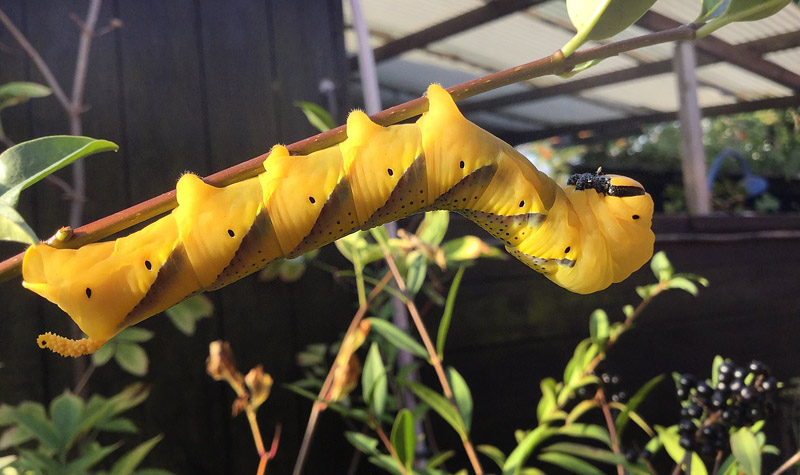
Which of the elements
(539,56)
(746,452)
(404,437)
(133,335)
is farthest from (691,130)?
(133,335)

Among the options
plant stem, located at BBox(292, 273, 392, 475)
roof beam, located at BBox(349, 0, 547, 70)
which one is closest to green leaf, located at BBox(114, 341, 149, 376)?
plant stem, located at BBox(292, 273, 392, 475)

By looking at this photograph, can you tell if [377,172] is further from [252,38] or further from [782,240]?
[782,240]

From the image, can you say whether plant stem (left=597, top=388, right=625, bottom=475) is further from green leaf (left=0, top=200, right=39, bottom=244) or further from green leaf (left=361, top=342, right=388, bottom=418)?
green leaf (left=0, top=200, right=39, bottom=244)

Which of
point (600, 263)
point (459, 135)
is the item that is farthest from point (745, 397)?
point (459, 135)

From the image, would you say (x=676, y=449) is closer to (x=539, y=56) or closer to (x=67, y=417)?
(x=67, y=417)

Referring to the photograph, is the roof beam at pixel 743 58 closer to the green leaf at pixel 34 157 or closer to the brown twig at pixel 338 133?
the brown twig at pixel 338 133
